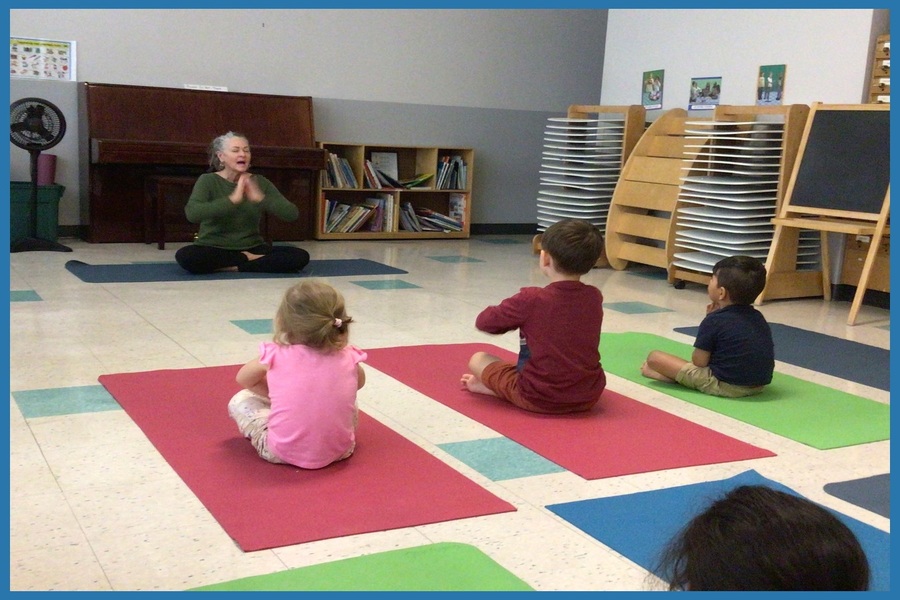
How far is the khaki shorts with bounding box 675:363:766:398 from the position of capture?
3416mm

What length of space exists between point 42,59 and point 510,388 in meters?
5.17

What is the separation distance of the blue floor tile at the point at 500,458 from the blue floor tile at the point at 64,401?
3.57 feet

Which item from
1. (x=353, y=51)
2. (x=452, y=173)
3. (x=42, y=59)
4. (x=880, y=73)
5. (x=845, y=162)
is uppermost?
(x=353, y=51)

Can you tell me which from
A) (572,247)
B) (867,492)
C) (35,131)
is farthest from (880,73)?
(35,131)

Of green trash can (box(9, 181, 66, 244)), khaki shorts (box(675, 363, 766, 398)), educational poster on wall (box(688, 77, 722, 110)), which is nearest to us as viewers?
khaki shorts (box(675, 363, 766, 398))

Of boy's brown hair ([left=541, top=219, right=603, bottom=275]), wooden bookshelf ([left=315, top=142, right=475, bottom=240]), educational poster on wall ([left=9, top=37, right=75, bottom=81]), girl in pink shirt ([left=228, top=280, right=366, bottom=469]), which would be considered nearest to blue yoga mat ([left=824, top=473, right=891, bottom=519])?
boy's brown hair ([left=541, top=219, right=603, bottom=275])

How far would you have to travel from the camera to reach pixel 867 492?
253 cm

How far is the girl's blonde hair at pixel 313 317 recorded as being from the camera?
95.1 inches

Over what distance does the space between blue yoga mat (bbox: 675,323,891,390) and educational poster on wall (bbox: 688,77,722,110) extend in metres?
2.22

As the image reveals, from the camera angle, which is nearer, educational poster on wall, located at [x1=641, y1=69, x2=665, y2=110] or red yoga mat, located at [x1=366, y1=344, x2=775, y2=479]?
red yoga mat, located at [x1=366, y1=344, x2=775, y2=479]

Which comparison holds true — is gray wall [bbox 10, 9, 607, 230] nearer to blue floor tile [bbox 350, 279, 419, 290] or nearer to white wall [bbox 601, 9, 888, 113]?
white wall [bbox 601, 9, 888, 113]

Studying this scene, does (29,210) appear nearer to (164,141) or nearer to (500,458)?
(164,141)

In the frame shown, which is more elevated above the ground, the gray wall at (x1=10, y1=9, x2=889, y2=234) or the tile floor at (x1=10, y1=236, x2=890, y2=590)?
the gray wall at (x1=10, y1=9, x2=889, y2=234)

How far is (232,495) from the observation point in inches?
90.7
